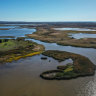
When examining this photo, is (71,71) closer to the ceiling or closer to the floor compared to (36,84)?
closer to the ceiling

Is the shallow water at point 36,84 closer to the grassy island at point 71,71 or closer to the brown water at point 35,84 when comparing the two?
the brown water at point 35,84

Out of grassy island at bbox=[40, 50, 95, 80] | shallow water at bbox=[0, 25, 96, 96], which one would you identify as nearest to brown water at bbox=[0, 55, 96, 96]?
shallow water at bbox=[0, 25, 96, 96]

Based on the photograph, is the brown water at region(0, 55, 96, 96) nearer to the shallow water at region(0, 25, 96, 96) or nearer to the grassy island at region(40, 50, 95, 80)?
the shallow water at region(0, 25, 96, 96)

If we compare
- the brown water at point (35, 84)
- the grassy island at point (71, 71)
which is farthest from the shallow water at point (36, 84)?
the grassy island at point (71, 71)

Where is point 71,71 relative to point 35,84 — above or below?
above

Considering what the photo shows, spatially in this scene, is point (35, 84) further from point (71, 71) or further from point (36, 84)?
point (71, 71)

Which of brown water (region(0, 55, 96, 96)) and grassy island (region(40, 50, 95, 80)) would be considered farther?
grassy island (region(40, 50, 95, 80))

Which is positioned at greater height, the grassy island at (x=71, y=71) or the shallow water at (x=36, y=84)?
the grassy island at (x=71, y=71)

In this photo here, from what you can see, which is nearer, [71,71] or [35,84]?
[35,84]

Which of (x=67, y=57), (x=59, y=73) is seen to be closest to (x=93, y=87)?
(x=59, y=73)

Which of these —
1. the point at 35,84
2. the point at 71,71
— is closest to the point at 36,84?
the point at 35,84

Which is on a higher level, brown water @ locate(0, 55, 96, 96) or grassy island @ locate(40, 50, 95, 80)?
grassy island @ locate(40, 50, 95, 80)

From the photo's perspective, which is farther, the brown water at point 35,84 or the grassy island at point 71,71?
the grassy island at point 71,71
